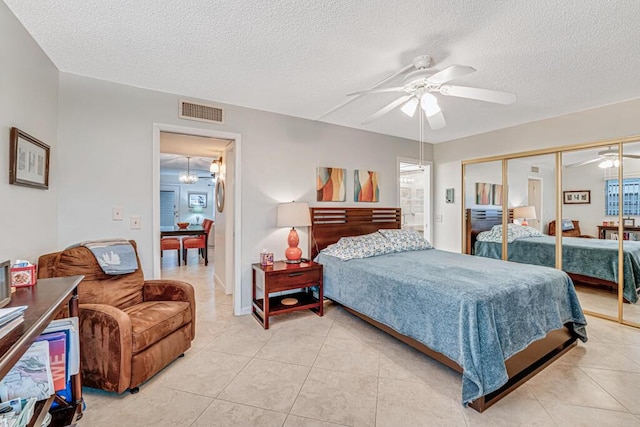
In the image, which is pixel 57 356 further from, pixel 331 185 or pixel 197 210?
pixel 197 210

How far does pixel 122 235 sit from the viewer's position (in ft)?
8.79

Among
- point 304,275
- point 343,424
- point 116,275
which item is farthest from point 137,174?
point 343,424

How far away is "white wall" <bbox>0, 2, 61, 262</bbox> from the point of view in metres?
1.69

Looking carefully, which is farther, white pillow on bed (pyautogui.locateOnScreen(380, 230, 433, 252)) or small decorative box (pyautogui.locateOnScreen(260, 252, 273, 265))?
white pillow on bed (pyautogui.locateOnScreen(380, 230, 433, 252))

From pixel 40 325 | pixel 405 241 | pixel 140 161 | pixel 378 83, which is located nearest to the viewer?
pixel 40 325

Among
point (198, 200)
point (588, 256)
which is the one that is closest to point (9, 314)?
point (588, 256)

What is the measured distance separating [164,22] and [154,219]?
67.7 inches

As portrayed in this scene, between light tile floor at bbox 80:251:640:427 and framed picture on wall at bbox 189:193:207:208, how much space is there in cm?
789

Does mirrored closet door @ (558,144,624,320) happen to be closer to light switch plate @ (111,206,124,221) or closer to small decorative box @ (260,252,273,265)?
small decorative box @ (260,252,273,265)

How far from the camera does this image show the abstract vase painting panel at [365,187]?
4.12 meters

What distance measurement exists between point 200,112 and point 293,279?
78.9 inches

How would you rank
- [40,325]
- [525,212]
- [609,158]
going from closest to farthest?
[40,325] < [609,158] < [525,212]

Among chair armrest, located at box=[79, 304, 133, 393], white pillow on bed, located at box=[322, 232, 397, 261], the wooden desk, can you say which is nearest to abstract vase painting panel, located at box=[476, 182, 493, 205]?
white pillow on bed, located at box=[322, 232, 397, 261]

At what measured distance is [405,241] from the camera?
3713 mm
